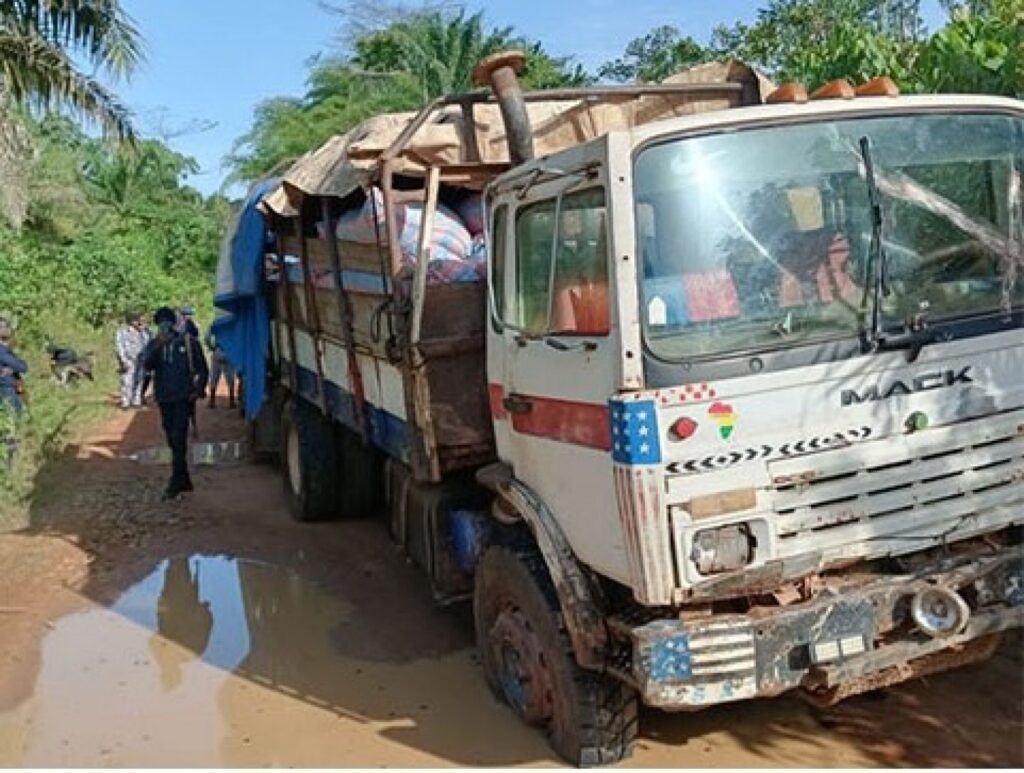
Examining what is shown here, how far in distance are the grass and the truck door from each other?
232 inches

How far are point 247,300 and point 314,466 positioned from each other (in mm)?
1830

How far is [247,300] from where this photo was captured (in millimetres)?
9117

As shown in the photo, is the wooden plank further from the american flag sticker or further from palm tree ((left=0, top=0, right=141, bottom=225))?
palm tree ((left=0, top=0, right=141, bottom=225))

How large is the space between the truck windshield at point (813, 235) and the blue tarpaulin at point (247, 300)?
530 centimetres

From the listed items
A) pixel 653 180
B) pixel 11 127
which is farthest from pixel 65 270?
pixel 653 180

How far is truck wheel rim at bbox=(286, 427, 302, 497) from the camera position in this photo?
27.0 feet

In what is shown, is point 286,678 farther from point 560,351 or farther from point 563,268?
point 563,268

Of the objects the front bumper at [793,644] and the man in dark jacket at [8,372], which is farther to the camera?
the man in dark jacket at [8,372]

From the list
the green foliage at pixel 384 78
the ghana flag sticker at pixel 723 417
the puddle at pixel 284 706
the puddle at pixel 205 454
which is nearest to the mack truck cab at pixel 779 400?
the ghana flag sticker at pixel 723 417

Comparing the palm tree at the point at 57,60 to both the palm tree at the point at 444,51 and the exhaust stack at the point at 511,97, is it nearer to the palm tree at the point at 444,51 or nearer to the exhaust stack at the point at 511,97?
the exhaust stack at the point at 511,97

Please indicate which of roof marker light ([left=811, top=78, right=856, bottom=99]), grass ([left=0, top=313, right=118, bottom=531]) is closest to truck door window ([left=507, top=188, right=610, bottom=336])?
roof marker light ([left=811, top=78, right=856, bottom=99])


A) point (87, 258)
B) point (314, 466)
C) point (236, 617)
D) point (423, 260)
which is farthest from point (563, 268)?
point (87, 258)

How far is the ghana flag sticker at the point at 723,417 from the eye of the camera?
355cm

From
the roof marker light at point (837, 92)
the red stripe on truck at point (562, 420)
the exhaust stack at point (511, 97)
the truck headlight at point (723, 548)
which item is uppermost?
the exhaust stack at point (511, 97)
